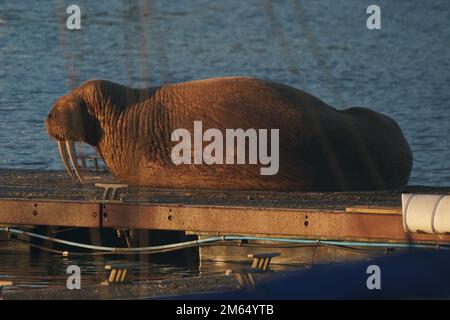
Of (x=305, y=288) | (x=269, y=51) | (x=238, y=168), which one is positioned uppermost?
(x=269, y=51)

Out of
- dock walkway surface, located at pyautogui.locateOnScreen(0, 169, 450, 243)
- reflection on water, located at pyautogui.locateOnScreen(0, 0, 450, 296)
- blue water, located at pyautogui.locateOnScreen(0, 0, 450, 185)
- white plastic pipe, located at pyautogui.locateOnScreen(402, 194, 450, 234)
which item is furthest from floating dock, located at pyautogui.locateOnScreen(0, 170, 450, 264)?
blue water, located at pyautogui.locateOnScreen(0, 0, 450, 185)

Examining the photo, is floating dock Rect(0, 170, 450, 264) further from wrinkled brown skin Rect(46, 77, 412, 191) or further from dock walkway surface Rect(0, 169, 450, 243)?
wrinkled brown skin Rect(46, 77, 412, 191)

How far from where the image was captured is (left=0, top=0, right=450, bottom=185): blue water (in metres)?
28.8

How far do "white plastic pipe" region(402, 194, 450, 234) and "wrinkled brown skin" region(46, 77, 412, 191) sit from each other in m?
2.29

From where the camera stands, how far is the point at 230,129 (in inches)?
682

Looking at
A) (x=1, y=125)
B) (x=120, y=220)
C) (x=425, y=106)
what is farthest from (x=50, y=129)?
(x=425, y=106)

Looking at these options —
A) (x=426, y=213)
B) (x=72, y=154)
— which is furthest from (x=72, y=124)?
(x=426, y=213)

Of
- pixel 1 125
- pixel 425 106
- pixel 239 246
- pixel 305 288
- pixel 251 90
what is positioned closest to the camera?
pixel 305 288

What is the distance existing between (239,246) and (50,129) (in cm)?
276

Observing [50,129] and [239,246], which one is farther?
[50,129]

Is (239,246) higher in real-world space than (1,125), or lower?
lower

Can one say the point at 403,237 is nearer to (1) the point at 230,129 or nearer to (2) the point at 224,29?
(1) the point at 230,129

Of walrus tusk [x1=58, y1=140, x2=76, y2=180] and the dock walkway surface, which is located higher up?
walrus tusk [x1=58, y1=140, x2=76, y2=180]

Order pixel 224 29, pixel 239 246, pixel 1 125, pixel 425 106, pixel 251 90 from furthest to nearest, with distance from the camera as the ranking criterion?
pixel 224 29, pixel 425 106, pixel 1 125, pixel 251 90, pixel 239 246
